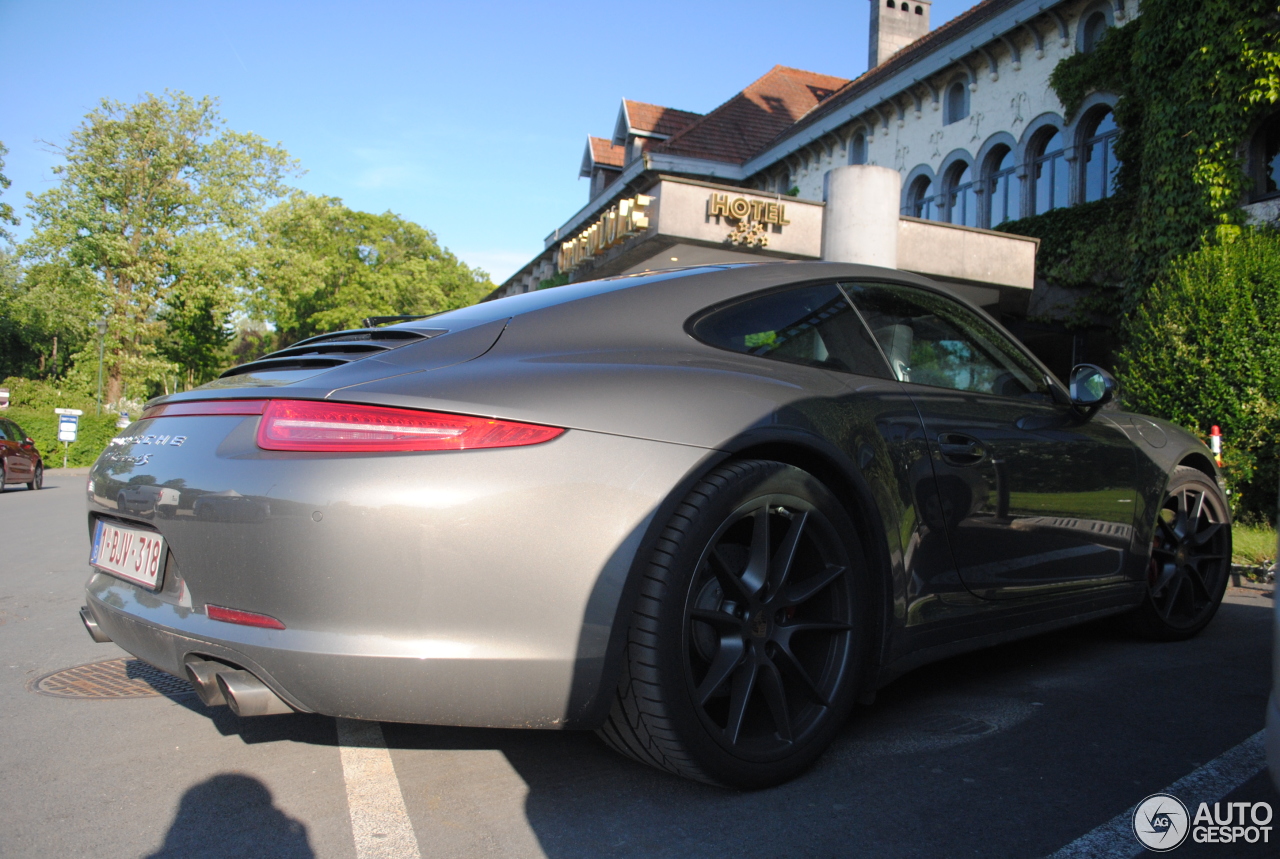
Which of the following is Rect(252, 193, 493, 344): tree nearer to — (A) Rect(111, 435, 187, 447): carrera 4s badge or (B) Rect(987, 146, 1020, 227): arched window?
(B) Rect(987, 146, 1020, 227): arched window

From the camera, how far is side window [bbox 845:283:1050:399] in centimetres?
308

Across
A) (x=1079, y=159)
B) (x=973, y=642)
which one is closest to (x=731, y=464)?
(x=973, y=642)

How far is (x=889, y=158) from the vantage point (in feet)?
75.5

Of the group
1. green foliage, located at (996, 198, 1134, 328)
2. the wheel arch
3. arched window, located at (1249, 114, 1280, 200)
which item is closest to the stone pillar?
green foliage, located at (996, 198, 1134, 328)

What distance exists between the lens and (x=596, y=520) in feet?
6.91

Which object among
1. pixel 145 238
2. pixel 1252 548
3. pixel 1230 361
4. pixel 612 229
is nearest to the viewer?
pixel 1252 548

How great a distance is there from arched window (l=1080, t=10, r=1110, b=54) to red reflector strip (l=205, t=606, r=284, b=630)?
19082 millimetres

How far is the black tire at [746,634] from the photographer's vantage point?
2166 mm

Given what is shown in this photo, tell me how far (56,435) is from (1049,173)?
30871 millimetres

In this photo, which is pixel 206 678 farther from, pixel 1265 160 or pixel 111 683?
pixel 1265 160

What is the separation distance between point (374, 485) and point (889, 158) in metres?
23.0

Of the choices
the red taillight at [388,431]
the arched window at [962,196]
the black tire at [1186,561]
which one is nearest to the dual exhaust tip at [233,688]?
the red taillight at [388,431]

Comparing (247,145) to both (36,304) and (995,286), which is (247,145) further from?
(995,286)

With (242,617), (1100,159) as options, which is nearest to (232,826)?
(242,617)
